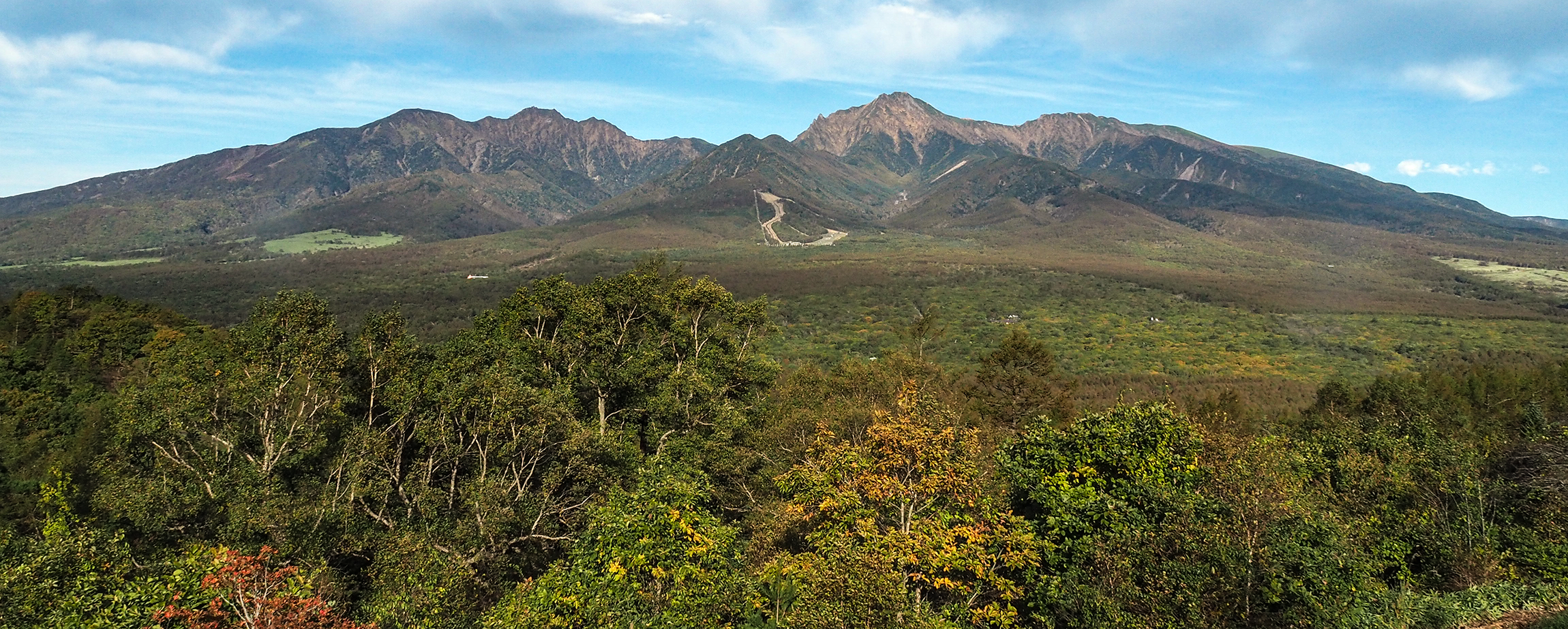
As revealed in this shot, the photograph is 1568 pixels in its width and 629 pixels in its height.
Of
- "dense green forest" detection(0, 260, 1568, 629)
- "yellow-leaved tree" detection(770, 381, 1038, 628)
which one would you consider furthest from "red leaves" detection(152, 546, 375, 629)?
"yellow-leaved tree" detection(770, 381, 1038, 628)

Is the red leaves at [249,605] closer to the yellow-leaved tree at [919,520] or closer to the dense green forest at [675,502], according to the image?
the dense green forest at [675,502]

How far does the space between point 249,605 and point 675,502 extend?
392 inches

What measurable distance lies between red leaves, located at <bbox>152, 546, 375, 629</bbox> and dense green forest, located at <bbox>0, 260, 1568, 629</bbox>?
0.32 feet

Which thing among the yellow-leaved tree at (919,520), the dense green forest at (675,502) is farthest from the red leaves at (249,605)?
the yellow-leaved tree at (919,520)

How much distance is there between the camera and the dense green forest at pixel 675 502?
14.3 metres

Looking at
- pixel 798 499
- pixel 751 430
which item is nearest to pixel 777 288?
pixel 751 430

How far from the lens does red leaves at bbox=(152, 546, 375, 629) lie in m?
13.8

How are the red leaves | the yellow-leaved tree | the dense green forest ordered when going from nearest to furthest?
the red leaves → the dense green forest → the yellow-leaved tree

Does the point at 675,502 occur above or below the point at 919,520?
below

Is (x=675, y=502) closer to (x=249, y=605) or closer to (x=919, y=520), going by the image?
(x=919, y=520)

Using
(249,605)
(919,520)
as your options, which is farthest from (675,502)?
(249,605)

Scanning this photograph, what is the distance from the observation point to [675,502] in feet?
61.1

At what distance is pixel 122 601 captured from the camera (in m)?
13.8

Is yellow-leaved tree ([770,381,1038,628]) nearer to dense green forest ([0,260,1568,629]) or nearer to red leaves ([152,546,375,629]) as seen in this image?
dense green forest ([0,260,1568,629])
